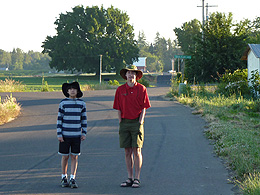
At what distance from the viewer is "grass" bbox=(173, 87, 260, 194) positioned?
7.22 m

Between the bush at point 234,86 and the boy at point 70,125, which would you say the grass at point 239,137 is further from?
the bush at point 234,86

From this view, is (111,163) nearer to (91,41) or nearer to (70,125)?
(70,125)

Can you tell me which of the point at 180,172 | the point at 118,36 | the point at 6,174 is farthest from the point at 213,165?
the point at 118,36

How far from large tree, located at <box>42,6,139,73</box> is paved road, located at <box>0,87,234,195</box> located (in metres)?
67.4

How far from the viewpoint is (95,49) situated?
81.7m

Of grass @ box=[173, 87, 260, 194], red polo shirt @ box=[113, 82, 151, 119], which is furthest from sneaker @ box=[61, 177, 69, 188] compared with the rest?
grass @ box=[173, 87, 260, 194]

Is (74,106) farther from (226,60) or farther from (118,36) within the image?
(118,36)

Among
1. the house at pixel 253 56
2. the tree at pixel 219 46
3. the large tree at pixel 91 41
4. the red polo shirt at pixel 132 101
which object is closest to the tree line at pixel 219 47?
the tree at pixel 219 46

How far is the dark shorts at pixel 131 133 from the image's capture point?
6832 mm

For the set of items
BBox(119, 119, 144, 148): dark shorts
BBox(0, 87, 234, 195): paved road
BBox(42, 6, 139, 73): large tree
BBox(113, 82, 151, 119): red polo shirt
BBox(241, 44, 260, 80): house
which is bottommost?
BBox(0, 87, 234, 195): paved road

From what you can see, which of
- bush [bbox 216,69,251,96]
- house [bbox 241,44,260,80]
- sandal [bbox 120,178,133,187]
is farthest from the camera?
bush [bbox 216,69,251,96]

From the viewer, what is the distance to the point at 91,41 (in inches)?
3268

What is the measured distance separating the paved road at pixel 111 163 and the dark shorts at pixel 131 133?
68 centimetres

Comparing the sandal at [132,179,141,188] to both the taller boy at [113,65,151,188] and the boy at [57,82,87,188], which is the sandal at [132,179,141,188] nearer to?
the taller boy at [113,65,151,188]
